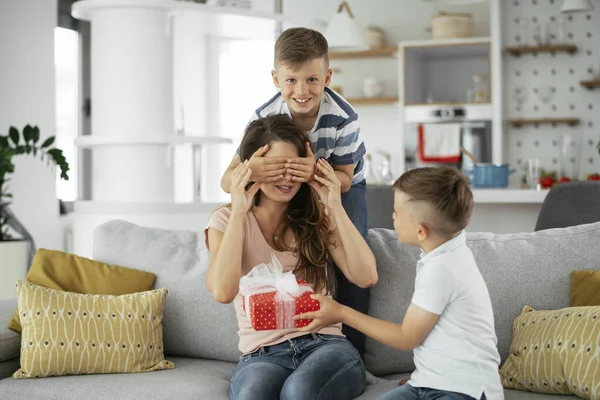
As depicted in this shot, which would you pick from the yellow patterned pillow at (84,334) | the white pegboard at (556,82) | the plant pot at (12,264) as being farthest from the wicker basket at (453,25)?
the yellow patterned pillow at (84,334)

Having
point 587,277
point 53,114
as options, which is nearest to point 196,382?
point 587,277

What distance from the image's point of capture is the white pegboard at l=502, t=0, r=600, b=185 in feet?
24.9

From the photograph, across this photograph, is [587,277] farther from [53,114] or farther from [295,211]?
[53,114]

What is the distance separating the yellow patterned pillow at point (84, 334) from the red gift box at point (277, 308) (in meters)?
0.56

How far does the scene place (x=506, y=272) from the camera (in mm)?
2299

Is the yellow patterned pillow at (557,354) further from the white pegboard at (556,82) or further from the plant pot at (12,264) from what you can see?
the white pegboard at (556,82)

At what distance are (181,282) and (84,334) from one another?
14.0 inches

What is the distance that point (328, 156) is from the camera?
2266 millimetres

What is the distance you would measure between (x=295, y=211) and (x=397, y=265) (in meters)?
0.37

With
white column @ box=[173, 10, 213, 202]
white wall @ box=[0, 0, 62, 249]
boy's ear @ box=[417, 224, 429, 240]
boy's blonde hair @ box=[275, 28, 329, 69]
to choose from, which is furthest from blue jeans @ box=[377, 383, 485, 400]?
white wall @ box=[0, 0, 62, 249]

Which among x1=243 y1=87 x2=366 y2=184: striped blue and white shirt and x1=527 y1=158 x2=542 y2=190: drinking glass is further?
x1=527 y1=158 x2=542 y2=190: drinking glass

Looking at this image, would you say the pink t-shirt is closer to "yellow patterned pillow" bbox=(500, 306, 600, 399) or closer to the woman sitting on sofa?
the woman sitting on sofa

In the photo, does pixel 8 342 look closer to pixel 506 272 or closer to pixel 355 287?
pixel 355 287

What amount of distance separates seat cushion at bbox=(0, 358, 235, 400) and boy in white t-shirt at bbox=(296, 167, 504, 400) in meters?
0.59
